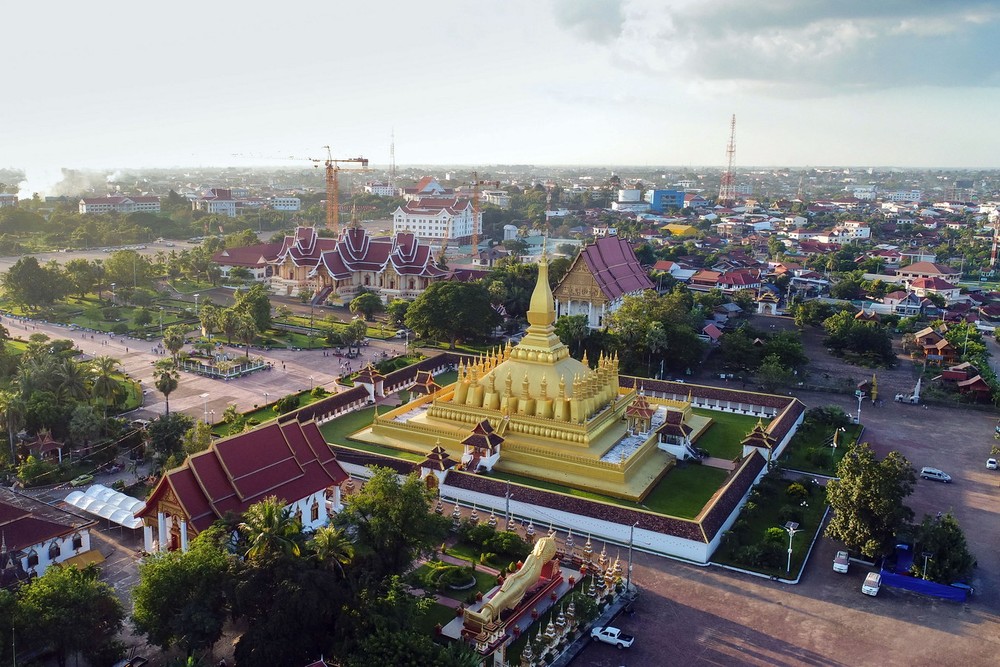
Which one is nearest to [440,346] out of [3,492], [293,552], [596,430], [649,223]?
[596,430]

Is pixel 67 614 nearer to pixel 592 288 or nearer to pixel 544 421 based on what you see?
pixel 544 421

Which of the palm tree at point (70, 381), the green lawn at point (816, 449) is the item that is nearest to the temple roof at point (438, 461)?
the green lawn at point (816, 449)

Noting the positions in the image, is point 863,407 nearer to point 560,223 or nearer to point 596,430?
point 596,430

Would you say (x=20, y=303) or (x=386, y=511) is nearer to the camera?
(x=386, y=511)

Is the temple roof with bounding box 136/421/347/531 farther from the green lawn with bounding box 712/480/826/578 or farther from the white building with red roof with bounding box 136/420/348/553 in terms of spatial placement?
the green lawn with bounding box 712/480/826/578

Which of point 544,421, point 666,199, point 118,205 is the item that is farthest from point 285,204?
point 544,421

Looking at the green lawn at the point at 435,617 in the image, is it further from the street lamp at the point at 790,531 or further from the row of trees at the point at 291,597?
the street lamp at the point at 790,531
